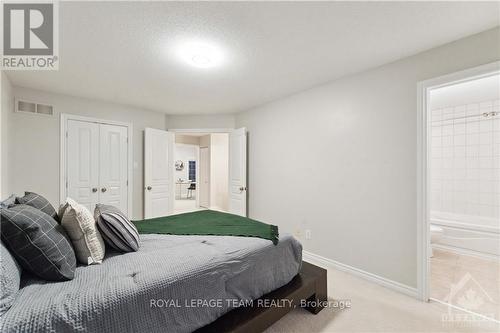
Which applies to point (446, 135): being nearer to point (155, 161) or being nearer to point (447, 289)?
point (447, 289)

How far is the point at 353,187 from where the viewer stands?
110 inches

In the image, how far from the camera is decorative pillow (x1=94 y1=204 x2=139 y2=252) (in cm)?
157

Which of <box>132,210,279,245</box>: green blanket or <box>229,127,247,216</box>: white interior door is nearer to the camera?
<box>132,210,279,245</box>: green blanket

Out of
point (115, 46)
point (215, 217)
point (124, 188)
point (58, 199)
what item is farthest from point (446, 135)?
point (58, 199)

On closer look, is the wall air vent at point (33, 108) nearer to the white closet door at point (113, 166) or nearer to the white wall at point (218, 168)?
the white closet door at point (113, 166)

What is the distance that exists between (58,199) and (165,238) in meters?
2.66

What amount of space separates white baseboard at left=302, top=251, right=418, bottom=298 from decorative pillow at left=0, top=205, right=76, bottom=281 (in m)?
2.70

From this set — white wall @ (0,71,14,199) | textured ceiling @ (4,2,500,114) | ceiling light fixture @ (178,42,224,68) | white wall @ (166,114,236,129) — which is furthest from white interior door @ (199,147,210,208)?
ceiling light fixture @ (178,42,224,68)

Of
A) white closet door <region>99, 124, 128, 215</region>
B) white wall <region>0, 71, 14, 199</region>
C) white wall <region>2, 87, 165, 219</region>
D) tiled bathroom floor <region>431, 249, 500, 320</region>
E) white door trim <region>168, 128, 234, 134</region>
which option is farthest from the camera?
white door trim <region>168, 128, 234, 134</region>

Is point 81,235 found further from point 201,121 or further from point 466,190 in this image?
point 466,190

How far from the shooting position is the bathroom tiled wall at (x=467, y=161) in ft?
11.6

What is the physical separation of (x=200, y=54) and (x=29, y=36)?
1383mm

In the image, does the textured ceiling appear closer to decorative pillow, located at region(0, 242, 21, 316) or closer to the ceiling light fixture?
the ceiling light fixture

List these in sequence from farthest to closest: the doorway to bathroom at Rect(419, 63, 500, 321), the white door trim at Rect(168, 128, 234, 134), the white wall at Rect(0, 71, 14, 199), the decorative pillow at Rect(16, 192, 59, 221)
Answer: the white door trim at Rect(168, 128, 234, 134) < the doorway to bathroom at Rect(419, 63, 500, 321) < the white wall at Rect(0, 71, 14, 199) < the decorative pillow at Rect(16, 192, 59, 221)
